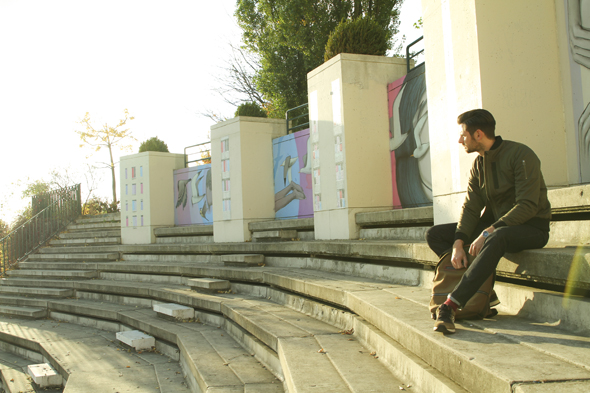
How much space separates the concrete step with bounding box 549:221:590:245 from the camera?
3426 millimetres

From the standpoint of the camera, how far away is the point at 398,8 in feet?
59.2

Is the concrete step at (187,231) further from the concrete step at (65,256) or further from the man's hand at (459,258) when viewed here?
the man's hand at (459,258)

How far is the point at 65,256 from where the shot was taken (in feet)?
49.4

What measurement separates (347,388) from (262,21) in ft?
63.7

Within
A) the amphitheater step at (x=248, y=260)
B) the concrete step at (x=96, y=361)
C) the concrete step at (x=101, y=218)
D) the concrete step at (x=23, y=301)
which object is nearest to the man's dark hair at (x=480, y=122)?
the concrete step at (x=96, y=361)

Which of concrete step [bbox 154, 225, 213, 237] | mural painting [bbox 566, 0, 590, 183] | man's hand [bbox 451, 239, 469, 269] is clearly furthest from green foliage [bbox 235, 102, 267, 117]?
man's hand [bbox 451, 239, 469, 269]

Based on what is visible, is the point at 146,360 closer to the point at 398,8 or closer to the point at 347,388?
the point at 347,388

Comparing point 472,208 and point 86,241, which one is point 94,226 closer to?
point 86,241

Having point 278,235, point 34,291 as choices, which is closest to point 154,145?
point 34,291

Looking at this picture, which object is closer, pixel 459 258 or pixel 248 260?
pixel 459 258

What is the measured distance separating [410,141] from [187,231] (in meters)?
7.42

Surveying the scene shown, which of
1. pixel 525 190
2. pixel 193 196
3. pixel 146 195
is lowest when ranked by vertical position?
pixel 525 190

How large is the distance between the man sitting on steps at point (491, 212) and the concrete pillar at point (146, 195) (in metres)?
12.0

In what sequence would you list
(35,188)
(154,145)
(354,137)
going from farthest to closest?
(35,188), (154,145), (354,137)
